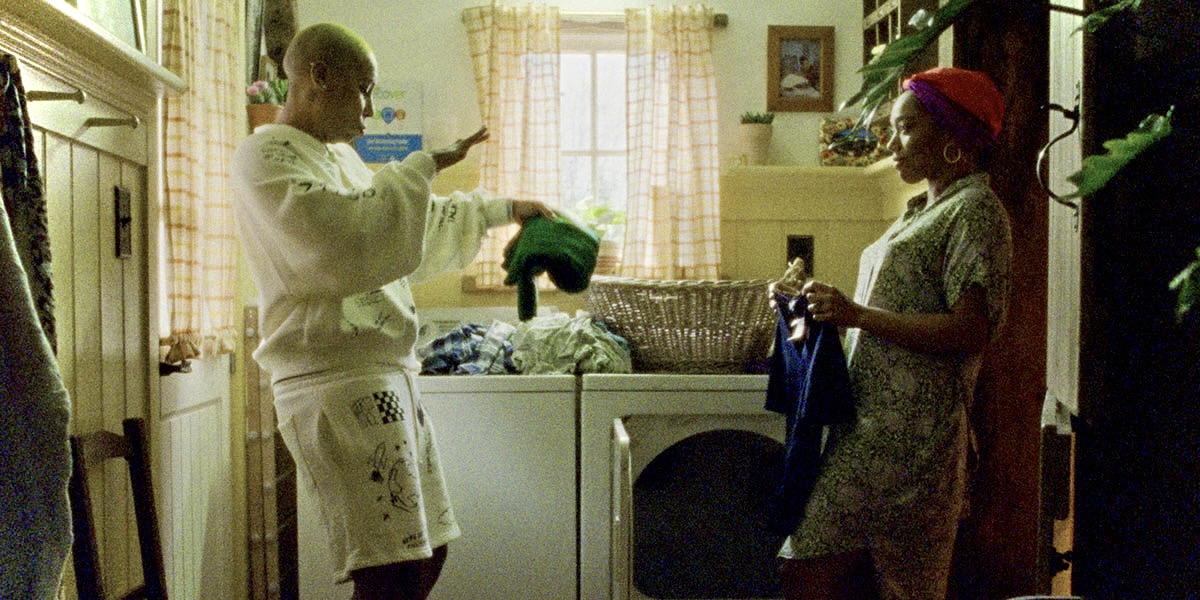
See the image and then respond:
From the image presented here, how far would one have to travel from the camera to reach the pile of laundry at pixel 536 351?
2.67 meters

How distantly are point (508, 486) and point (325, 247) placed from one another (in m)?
1.29

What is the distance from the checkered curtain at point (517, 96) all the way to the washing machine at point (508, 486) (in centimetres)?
89

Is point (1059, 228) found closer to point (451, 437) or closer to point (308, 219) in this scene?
point (308, 219)

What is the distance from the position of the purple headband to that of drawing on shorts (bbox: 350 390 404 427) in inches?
39.8

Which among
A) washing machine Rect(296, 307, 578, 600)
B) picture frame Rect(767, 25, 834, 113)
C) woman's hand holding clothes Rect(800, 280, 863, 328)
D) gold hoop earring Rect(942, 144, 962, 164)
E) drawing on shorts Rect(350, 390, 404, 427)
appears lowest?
washing machine Rect(296, 307, 578, 600)

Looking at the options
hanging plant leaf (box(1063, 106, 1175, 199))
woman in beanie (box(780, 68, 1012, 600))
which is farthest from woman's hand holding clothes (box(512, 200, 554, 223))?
hanging plant leaf (box(1063, 106, 1175, 199))

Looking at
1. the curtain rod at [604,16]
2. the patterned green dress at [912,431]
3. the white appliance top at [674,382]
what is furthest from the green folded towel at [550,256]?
the curtain rod at [604,16]

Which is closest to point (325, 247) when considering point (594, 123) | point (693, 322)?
point (693, 322)

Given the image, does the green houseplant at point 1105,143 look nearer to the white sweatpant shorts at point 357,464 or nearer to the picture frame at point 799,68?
the white sweatpant shorts at point 357,464

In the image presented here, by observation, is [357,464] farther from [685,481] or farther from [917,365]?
[685,481]

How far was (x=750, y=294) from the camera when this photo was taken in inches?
103

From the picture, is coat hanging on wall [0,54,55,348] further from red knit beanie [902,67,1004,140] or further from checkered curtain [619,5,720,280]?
checkered curtain [619,5,720,280]

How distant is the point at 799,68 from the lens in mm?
3625

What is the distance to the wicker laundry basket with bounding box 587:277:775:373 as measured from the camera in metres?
2.62
